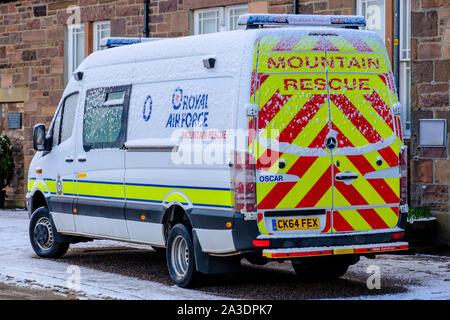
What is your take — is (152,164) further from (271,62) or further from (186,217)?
(271,62)

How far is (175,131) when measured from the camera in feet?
36.0

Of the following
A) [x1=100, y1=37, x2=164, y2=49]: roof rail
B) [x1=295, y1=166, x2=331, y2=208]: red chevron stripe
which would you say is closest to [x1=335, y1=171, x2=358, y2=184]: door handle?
[x1=295, y1=166, x2=331, y2=208]: red chevron stripe

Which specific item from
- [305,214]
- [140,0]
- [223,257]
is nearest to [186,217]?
[223,257]

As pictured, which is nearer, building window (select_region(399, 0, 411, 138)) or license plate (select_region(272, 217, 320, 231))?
license plate (select_region(272, 217, 320, 231))

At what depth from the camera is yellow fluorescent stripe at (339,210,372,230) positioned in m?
10.3

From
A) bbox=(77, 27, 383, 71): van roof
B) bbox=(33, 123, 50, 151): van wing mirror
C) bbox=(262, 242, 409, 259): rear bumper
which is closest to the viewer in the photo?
bbox=(262, 242, 409, 259): rear bumper

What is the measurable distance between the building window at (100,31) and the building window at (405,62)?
7695mm

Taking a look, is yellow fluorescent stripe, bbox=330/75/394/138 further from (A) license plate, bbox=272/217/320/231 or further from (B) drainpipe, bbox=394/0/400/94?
(B) drainpipe, bbox=394/0/400/94

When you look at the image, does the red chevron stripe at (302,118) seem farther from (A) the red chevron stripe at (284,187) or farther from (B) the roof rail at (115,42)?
(B) the roof rail at (115,42)

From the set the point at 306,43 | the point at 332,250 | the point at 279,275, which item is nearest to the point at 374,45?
the point at 306,43

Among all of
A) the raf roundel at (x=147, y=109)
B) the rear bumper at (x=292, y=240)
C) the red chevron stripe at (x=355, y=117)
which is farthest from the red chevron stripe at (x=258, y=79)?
the raf roundel at (x=147, y=109)

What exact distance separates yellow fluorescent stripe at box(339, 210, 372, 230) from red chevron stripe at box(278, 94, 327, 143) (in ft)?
2.95

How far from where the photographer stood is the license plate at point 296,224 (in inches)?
394

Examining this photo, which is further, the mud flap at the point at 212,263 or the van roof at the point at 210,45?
the mud flap at the point at 212,263
